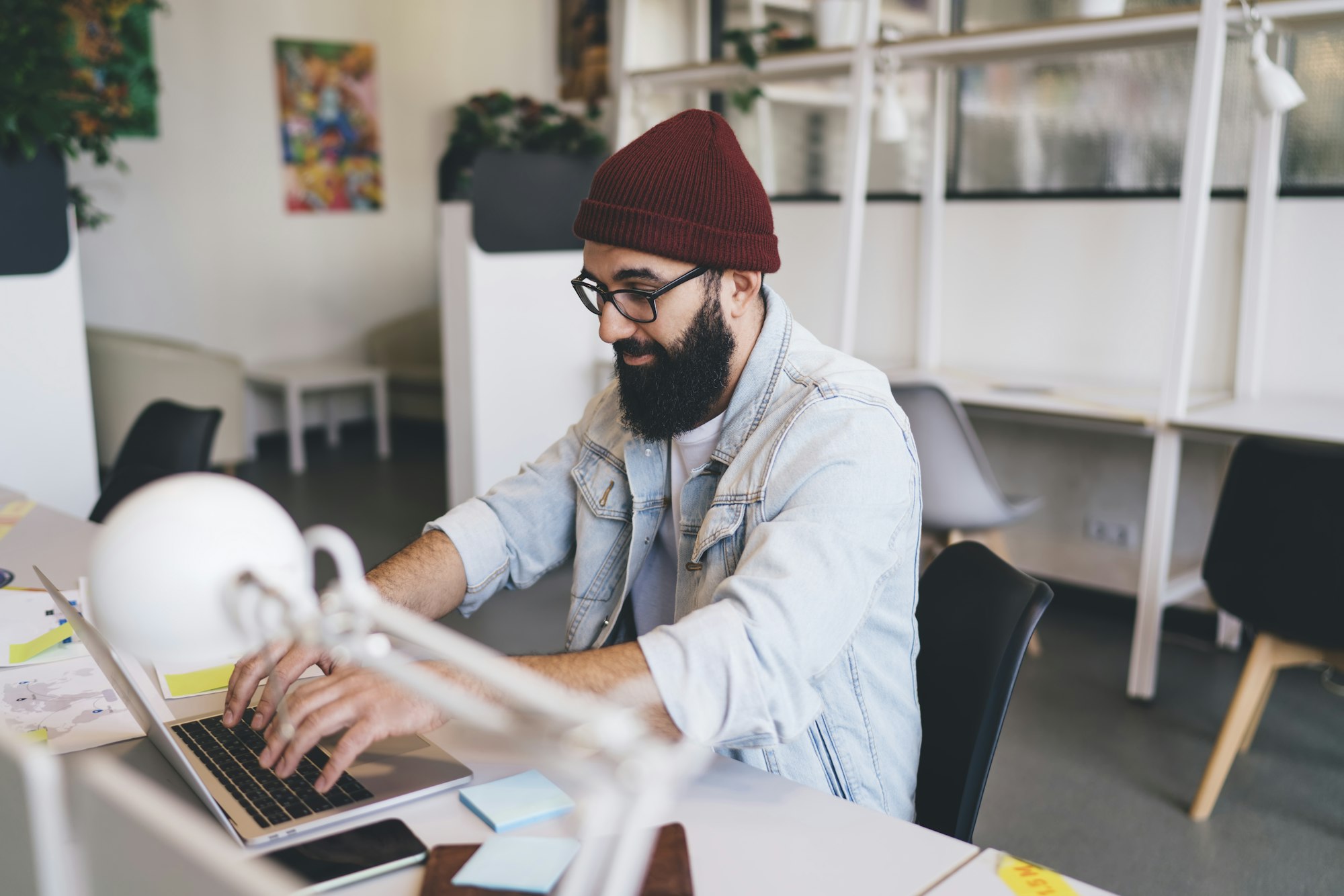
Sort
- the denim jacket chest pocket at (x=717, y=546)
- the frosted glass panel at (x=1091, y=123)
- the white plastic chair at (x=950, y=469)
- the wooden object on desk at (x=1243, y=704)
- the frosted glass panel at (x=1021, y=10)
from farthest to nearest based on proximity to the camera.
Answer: the frosted glass panel at (x=1021, y=10)
the frosted glass panel at (x=1091, y=123)
the white plastic chair at (x=950, y=469)
the wooden object on desk at (x=1243, y=704)
the denim jacket chest pocket at (x=717, y=546)

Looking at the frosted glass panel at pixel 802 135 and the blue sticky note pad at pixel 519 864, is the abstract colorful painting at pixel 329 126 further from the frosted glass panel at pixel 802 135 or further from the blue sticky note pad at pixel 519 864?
the blue sticky note pad at pixel 519 864

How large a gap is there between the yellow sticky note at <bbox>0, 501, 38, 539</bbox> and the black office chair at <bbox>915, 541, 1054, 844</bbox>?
164 centimetres

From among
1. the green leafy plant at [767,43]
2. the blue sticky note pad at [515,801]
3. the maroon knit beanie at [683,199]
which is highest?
the green leafy plant at [767,43]

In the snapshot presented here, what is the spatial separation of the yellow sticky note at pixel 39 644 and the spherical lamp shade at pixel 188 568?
103cm

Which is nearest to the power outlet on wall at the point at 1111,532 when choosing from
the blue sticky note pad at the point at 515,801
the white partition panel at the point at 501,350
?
the white partition panel at the point at 501,350

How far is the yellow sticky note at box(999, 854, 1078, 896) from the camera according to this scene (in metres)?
0.90

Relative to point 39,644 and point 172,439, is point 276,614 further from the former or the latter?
point 172,439

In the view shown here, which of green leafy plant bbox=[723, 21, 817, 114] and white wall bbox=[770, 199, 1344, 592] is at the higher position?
green leafy plant bbox=[723, 21, 817, 114]

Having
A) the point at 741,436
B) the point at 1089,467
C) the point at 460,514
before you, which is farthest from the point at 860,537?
the point at 1089,467

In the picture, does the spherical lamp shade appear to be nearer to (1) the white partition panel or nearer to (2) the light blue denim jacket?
(2) the light blue denim jacket

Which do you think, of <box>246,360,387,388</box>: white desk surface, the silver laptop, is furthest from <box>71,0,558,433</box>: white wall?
the silver laptop

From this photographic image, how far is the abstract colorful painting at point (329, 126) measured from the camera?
6.32 meters

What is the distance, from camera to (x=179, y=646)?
52 cm

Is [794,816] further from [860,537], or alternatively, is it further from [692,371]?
[692,371]
